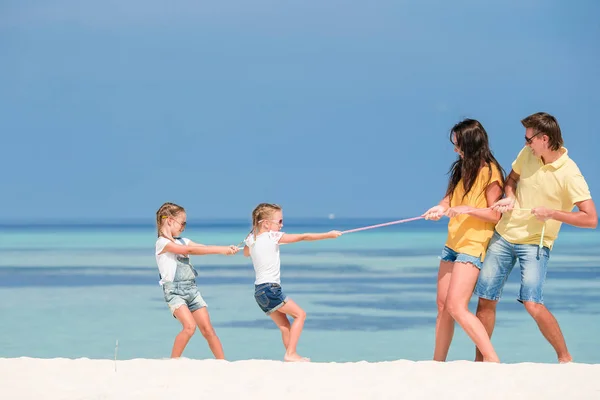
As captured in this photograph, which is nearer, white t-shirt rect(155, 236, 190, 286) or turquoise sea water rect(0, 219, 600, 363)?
white t-shirt rect(155, 236, 190, 286)

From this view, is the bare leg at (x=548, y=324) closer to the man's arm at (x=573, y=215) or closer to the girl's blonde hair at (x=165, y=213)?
the man's arm at (x=573, y=215)

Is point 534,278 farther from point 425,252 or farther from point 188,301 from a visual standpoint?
point 425,252

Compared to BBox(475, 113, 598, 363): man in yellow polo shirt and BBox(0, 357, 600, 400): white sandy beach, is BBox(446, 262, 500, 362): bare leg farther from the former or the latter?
BBox(0, 357, 600, 400): white sandy beach

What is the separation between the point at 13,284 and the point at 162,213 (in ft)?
26.5

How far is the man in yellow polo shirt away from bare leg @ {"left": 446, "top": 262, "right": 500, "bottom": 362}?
84 millimetres

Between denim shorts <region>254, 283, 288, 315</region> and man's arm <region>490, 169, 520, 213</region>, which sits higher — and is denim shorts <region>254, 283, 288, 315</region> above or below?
below

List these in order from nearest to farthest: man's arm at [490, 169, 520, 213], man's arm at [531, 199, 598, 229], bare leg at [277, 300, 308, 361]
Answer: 1. man's arm at [531, 199, 598, 229]
2. man's arm at [490, 169, 520, 213]
3. bare leg at [277, 300, 308, 361]

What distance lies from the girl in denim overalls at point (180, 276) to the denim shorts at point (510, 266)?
1.53 meters

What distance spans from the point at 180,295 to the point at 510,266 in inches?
78.0

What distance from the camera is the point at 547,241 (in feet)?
17.2

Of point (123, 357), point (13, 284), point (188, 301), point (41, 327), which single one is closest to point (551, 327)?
point (188, 301)

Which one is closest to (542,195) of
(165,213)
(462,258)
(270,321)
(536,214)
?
(536,214)

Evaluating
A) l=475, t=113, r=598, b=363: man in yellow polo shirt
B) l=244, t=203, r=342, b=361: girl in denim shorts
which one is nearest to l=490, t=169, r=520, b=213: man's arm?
l=475, t=113, r=598, b=363: man in yellow polo shirt

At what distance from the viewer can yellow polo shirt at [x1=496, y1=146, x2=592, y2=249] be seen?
513cm
